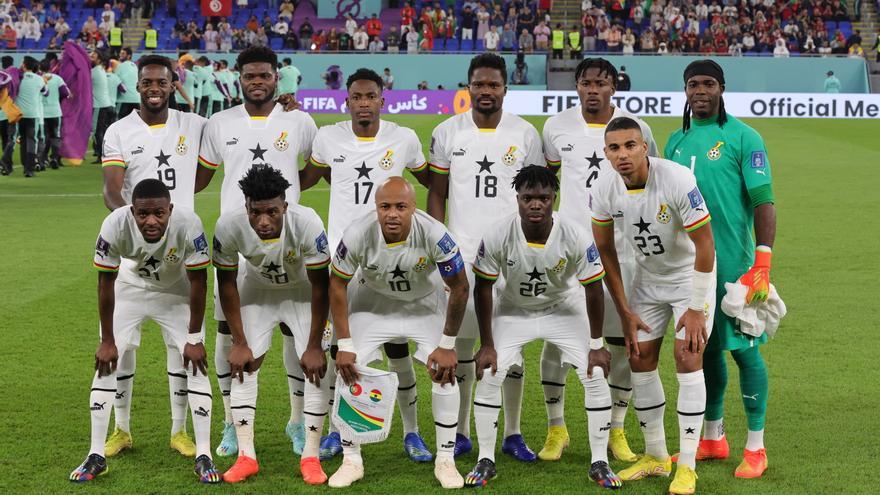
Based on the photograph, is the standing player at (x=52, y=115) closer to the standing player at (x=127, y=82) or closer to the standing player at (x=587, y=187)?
the standing player at (x=127, y=82)

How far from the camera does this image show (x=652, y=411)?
602 cm

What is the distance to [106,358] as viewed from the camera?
5.89 metres

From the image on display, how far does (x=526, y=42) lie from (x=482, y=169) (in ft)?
108

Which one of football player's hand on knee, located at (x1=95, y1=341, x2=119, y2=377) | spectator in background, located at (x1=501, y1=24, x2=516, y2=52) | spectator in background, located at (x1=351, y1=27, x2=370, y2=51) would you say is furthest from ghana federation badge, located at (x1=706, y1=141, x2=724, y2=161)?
spectator in background, located at (x1=501, y1=24, x2=516, y2=52)

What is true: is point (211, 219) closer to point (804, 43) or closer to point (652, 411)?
point (652, 411)

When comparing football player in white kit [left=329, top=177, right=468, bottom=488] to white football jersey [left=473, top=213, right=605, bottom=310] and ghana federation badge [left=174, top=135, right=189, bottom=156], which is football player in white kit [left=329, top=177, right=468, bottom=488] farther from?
ghana federation badge [left=174, top=135, right=189, bottom=156]

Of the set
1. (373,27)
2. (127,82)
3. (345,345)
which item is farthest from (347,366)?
(373,27)

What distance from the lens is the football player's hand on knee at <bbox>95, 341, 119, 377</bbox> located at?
5.89 m

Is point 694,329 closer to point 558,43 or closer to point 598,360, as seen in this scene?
point 598,360

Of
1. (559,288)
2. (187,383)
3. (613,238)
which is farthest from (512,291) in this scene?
(187,383)

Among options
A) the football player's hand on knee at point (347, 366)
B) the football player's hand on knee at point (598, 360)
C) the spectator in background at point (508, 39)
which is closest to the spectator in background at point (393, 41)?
the spectator in background at point (508, 39)

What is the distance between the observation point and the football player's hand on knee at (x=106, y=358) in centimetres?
589

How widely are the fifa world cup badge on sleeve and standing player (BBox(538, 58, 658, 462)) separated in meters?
1.09

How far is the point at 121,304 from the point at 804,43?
3668cm
